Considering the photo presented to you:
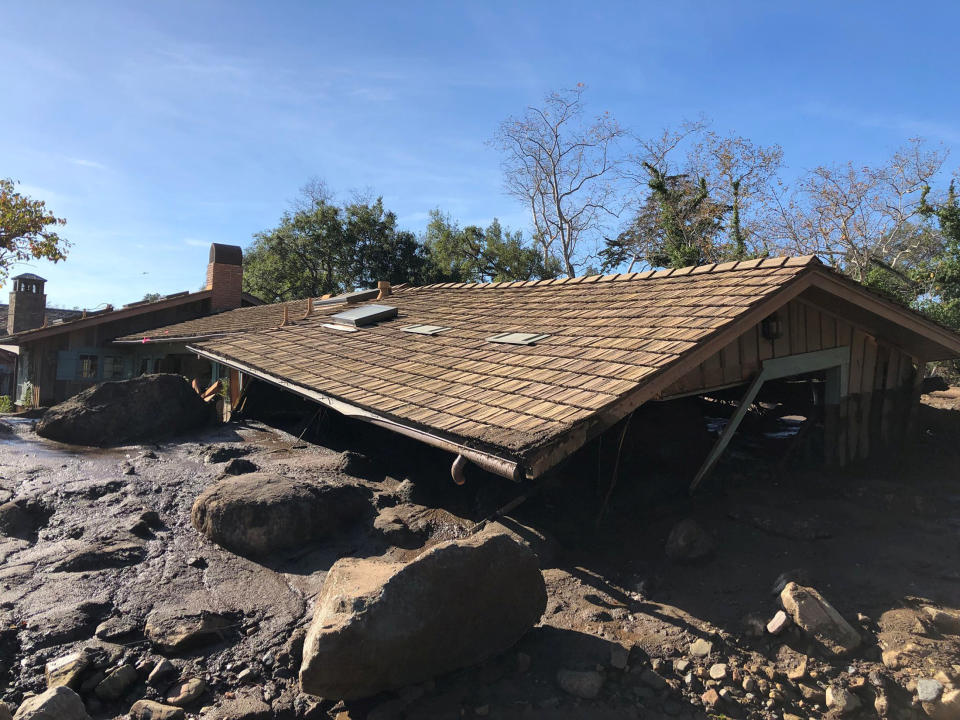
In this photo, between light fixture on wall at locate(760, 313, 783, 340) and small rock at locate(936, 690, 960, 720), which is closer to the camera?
small rock at locate(936, 690, 960, 720)

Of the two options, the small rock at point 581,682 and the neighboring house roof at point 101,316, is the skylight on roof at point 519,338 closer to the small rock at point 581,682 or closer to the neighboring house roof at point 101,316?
the small rock at point 581,682

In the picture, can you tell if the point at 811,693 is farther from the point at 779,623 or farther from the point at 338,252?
the point at 338,252

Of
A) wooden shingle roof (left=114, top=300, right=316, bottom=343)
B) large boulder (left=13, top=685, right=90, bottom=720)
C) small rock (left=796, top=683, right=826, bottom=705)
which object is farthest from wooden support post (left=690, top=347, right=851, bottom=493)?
wooden shingle roof (left=114, top=300, right=316, bottom=343)

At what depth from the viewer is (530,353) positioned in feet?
22.1

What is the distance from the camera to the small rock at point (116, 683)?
12.8 feet

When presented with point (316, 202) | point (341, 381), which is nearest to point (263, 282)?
point (316, 202)

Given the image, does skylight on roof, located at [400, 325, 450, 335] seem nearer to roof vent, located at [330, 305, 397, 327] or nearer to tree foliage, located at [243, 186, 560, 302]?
roof vent, located at [330, 305, 397, 327]

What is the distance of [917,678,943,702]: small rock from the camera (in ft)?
11.5

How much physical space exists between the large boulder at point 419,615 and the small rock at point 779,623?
62.5 inches

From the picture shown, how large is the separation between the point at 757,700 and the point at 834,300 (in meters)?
5.27

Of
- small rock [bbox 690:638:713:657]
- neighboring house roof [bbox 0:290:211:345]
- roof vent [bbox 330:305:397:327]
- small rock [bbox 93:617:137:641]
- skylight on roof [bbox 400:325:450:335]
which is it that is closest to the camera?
small rock [bbox 690:638:713:657]

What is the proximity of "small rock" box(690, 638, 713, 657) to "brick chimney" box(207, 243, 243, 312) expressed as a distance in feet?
69.4

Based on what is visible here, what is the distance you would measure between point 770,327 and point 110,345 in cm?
1983

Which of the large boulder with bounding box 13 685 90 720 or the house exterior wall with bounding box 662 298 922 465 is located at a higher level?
the house exterior wall with bounding box 662 298 922 465
